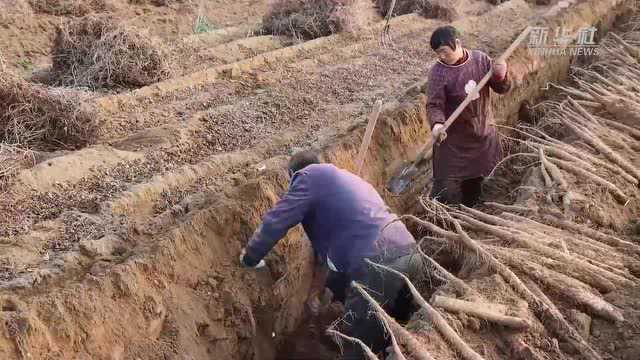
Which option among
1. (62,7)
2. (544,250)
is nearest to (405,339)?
(544,250)

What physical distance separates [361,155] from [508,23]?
26.5 feet

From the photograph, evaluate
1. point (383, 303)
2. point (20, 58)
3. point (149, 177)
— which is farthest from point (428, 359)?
point (20, 58)

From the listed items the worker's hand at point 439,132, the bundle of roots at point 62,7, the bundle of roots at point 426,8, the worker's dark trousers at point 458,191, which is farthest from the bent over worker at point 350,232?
the bundle of roots at point 426,8

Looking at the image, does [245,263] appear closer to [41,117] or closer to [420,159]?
[420,159]

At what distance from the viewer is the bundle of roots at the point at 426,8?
11.7 meters

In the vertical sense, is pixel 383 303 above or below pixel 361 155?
below

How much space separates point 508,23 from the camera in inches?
457

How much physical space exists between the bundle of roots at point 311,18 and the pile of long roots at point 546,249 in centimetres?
490

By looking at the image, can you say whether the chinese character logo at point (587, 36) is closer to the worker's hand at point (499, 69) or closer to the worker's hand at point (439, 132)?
the worker's hand at point (499, 69)

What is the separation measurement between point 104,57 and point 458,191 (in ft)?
13.5

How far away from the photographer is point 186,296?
4.02 m

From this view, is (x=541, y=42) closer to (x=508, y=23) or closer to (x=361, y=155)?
(x=508, y=23)

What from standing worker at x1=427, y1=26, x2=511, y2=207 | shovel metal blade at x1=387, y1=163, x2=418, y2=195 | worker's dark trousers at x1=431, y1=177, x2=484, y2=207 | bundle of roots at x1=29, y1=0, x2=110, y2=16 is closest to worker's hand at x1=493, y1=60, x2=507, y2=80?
standing worker at x1=427, y1=26, x2=511, y2=207

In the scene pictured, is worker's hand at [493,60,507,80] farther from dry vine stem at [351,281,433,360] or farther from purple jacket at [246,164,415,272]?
dry vine stem at [351,281,433,360]
